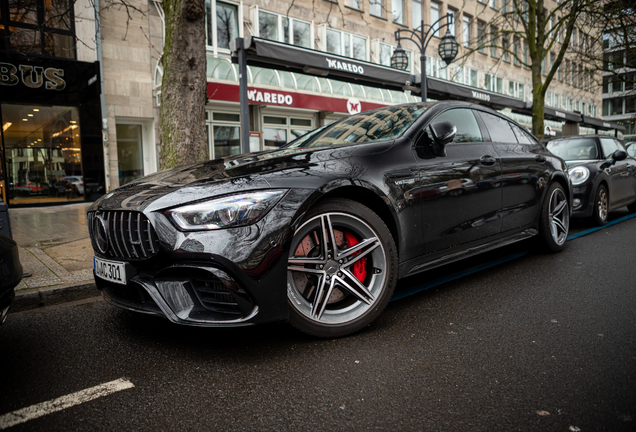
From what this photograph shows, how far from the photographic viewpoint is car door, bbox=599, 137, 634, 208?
7.05m

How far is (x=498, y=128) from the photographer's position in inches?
165

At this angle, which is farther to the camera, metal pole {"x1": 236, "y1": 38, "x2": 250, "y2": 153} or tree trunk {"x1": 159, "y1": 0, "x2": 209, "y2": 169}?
metal pole {"x1": 236, "y1": 38, "x2": 250, "y2": 153}

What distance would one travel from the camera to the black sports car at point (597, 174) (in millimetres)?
6555

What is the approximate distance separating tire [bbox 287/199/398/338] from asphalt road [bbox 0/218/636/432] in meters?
0.14

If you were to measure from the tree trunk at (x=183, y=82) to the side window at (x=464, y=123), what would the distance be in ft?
11.0

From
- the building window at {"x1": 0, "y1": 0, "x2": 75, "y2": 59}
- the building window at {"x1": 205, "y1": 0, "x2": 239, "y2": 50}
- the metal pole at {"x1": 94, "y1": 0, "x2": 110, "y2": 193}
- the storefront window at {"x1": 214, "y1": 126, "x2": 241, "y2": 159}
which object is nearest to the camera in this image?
the building window at {"x1": 0, "y1": 0, "x2": 75, "y2": 59}

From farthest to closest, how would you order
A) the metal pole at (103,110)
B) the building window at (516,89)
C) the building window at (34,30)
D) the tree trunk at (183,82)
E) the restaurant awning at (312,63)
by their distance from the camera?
the building window at (516,89)
the metal pole at (103,110)
the building window at (34,30)
the restaurant awning at (312,63)
the tree trunk at (183,82)

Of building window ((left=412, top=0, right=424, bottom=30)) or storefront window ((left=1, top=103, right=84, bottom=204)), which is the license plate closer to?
storefront window ((left=1, top=103, right=84, bottom=204))

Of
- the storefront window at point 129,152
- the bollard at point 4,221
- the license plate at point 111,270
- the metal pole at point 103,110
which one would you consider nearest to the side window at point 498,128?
the license plate at point 111,270

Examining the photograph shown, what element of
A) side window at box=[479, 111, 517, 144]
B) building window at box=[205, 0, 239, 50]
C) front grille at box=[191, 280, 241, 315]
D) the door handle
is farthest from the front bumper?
building window at box=[205, 0, 239, 50]

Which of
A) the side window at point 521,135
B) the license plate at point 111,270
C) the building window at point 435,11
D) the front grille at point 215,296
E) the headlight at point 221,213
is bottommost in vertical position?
the front grille at point 215,296

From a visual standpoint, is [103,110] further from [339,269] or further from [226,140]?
[339,269]

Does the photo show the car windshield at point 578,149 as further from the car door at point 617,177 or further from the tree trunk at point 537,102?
the tree trunk at point 537,102

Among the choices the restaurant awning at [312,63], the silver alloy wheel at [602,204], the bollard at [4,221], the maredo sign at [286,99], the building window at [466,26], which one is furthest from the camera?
the building window at [466,26]
